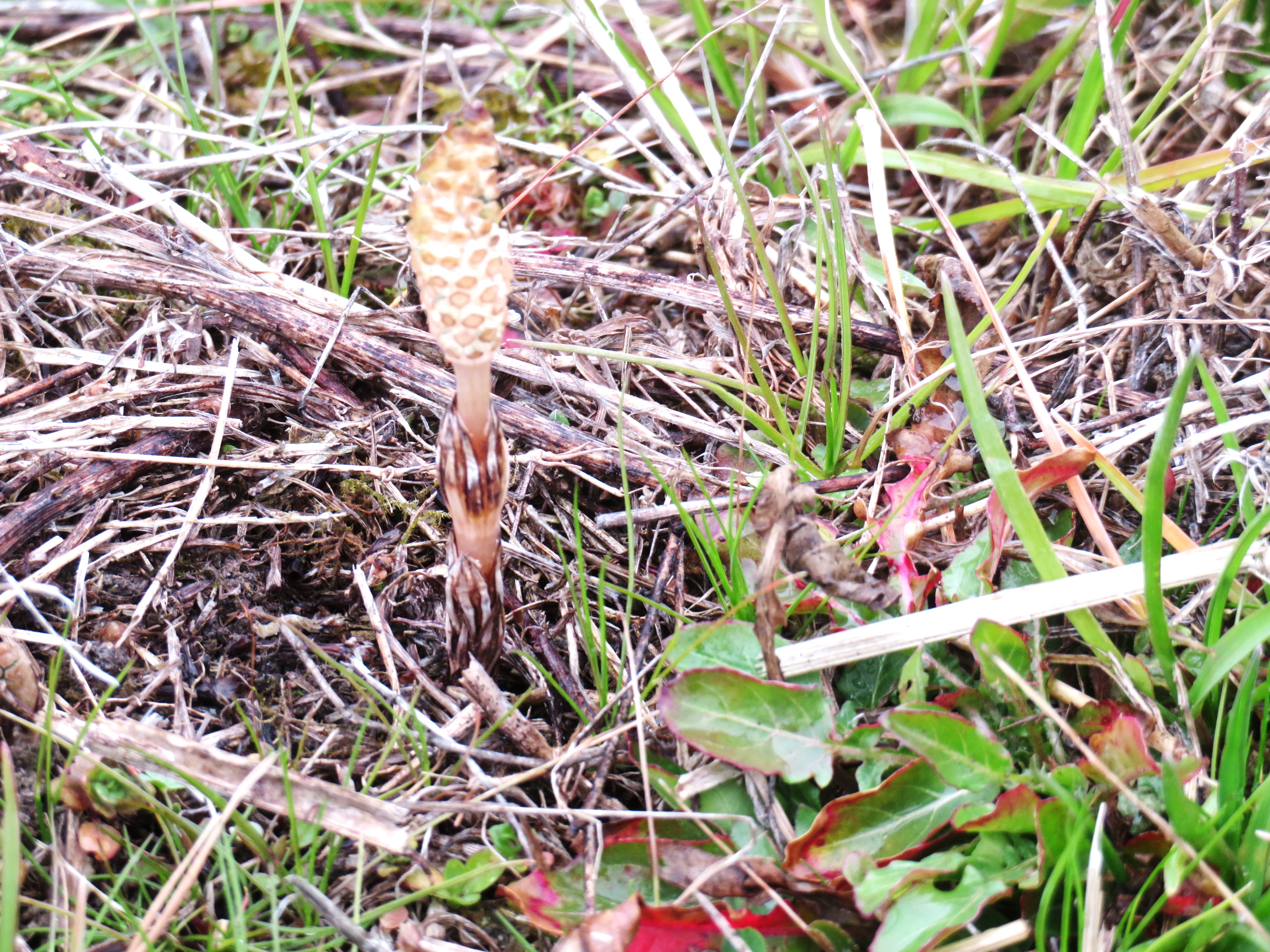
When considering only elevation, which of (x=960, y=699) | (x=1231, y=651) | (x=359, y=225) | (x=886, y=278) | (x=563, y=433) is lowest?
(x=960, y=699)

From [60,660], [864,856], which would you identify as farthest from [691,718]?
[60,660]

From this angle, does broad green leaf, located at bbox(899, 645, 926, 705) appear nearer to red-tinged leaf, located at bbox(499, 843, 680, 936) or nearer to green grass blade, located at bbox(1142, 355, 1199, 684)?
green grass blade, located at bbox(1142, 355, 1199, 684)

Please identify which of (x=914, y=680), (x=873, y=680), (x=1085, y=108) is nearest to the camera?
(x=914, y=680)

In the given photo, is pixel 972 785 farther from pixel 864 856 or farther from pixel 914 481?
pixel 914 481

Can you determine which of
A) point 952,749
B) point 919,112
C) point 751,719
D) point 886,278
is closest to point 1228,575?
point 952,749

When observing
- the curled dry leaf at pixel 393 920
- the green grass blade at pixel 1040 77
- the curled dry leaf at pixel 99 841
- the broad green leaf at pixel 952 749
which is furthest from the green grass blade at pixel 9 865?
the green grass blade at pixel 1040 77

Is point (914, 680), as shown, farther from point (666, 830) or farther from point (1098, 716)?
point (666, 830)
